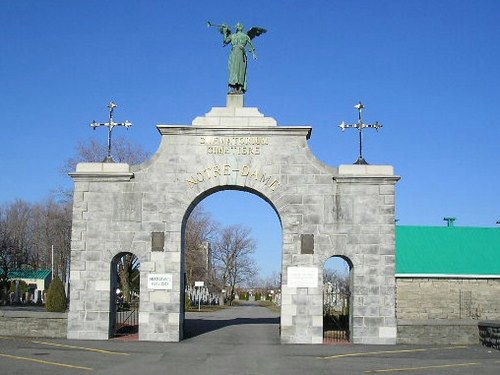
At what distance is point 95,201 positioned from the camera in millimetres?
22641

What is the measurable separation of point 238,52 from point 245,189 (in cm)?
540

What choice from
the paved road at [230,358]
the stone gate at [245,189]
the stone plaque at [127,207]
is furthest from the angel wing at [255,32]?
the paved road at [230,358]

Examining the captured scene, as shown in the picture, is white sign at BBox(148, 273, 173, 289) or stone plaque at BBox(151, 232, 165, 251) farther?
stone plaque at BBox(151, 232, 165, 251)

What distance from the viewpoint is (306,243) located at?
22109mm

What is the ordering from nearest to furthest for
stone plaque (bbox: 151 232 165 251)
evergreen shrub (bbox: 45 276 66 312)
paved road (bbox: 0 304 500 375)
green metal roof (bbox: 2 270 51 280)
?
paved road (bbox: 0 304 500 375) < stone plaque (bbox: 151 232 165 251) < evergreen shrub (bbox: 45 276 66 312) < green metal roof (bbox: 2 270 51 280)

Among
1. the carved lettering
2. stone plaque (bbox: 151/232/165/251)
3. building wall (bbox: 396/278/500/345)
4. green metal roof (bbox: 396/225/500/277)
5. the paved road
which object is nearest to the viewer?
the paved road

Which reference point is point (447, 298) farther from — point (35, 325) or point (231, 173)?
point (35, 325)

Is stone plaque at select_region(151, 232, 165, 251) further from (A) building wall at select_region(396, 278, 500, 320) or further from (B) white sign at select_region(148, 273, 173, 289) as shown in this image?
(A) building wall at select_region(396, 278, 500, 320)

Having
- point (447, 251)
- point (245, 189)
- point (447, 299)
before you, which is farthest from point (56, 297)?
point (447, 251)

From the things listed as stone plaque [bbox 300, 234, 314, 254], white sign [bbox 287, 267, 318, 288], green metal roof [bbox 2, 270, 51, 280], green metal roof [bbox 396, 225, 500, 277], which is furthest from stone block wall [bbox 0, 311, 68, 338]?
green metal roof [bbox 2, 270, 51, 280]

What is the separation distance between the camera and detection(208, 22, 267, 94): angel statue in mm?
23656

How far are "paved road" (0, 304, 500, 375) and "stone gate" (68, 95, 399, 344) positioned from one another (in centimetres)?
125

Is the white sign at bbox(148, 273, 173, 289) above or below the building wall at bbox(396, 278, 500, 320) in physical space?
above

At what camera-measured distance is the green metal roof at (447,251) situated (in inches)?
1346
